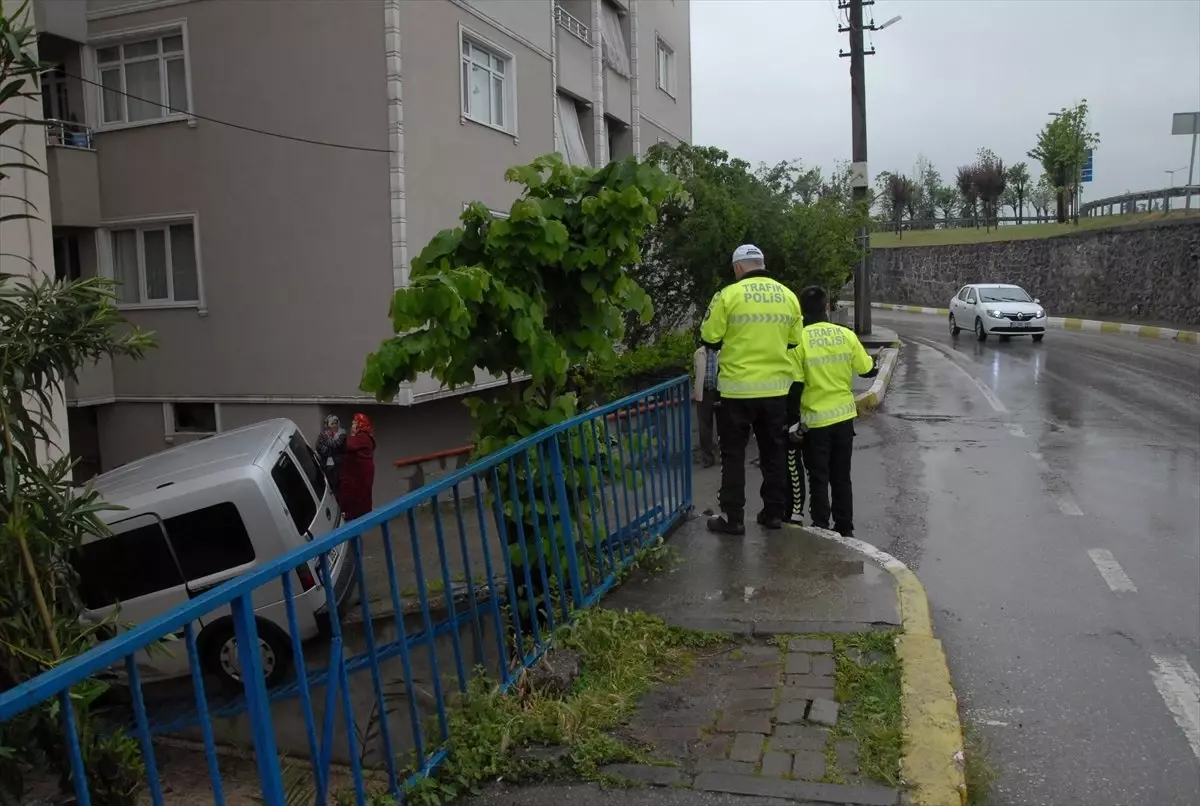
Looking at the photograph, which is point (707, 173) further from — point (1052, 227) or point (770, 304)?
point (1052, 227)

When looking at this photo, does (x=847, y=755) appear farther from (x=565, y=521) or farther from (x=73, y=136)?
(x=73, y=136)

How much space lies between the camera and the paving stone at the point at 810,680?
165 inches

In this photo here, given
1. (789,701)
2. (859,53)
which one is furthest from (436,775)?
(859,53)

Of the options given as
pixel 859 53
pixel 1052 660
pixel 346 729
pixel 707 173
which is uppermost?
pixel 859 53

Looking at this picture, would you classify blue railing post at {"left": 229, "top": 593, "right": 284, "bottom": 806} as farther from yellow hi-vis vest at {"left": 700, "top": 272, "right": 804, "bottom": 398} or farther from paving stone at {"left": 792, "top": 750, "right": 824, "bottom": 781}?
yellow hi-vis vest at {"left": 700, "top": 272, "right": 804, "bottom": 398}

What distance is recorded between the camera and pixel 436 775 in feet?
11.6

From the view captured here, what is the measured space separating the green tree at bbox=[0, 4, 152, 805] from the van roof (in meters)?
3.53

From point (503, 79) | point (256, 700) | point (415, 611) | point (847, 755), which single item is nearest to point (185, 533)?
point (415, 611)

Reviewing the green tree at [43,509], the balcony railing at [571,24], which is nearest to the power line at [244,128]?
the balcony railing at [571,24]

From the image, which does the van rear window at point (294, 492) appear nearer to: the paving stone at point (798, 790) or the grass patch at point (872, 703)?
the grass patch at point (872, 703)

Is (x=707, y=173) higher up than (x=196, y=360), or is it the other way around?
(x=707, y=173)

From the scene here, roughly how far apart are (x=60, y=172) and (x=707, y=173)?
9.83 m

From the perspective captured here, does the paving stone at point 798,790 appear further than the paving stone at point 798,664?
No

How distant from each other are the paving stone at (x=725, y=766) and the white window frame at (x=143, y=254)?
13.4 meters
